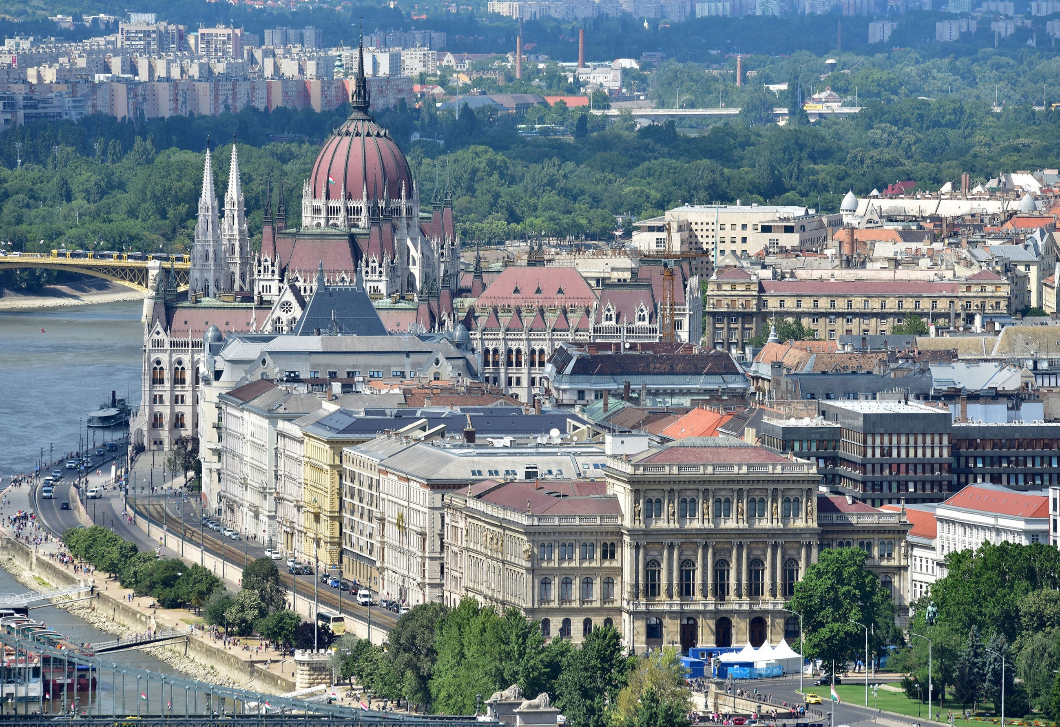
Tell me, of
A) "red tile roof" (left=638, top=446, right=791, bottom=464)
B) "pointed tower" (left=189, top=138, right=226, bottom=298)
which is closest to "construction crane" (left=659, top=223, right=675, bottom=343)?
"pointed tower" (left=189, top=138, right=226, bottom=298)

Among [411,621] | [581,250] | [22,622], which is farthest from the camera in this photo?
[581,250]

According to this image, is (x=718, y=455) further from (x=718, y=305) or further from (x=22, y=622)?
(x=718, y=305)

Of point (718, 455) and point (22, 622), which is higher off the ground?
point (718, 455)

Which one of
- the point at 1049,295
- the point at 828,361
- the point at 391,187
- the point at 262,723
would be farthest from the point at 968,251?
the point at 262,723

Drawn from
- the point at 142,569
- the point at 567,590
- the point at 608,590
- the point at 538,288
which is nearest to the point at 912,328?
the point at 538,288

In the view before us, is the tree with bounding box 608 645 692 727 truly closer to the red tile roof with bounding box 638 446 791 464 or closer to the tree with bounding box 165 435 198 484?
the red tile roof with bounding box 638 446 791 464

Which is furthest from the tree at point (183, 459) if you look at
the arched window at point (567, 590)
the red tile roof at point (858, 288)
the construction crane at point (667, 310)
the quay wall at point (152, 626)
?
the arched window at point (567, 590)
